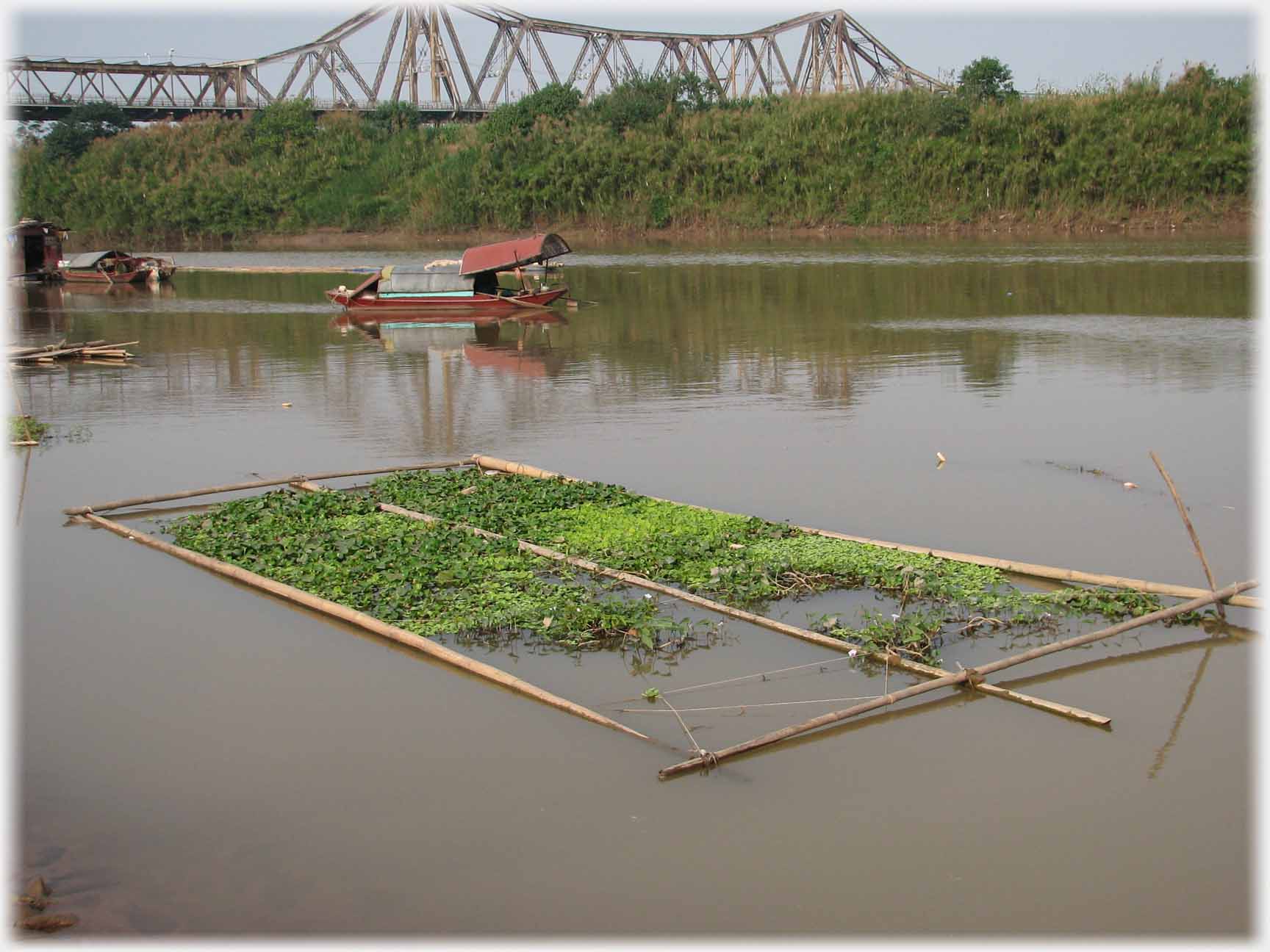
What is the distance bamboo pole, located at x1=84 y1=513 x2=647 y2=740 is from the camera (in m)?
5.09

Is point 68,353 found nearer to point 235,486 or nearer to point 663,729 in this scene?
point 235,486

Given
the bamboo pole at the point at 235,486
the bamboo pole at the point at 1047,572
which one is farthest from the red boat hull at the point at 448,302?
the bamboo pole at the point at 1047,572

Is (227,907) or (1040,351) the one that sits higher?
(1040,351)

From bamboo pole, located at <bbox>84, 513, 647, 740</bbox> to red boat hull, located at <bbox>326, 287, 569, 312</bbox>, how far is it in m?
10.7

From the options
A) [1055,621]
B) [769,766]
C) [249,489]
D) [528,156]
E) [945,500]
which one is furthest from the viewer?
[528,156]

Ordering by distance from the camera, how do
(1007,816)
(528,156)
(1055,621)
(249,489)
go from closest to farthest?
(1007,816) < (1055,621) < (249,489) < (528,156)

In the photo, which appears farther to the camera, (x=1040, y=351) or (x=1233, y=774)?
(x=1040, y=351)

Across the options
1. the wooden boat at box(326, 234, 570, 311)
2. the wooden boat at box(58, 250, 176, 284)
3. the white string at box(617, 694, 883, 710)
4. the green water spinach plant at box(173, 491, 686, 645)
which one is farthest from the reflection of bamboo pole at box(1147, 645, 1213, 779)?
the wooden boat at box(58, 250, 176, 284)

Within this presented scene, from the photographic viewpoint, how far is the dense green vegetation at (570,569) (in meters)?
5.96

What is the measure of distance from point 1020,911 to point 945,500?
4.52 m

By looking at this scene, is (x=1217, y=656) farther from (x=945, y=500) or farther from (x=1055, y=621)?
(x=945, y=500)

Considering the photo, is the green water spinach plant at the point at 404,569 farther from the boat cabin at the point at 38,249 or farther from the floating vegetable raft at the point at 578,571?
the boat cabin at the point at 38,249

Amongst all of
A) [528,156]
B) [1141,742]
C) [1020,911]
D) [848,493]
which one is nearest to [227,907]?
[1020,911]

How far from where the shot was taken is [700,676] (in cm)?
555
